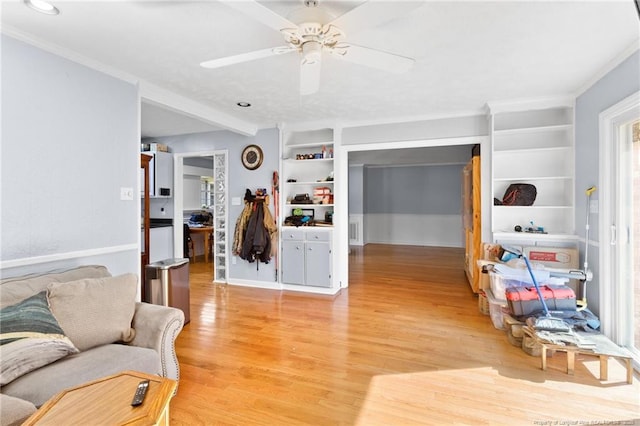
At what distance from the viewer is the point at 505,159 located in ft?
12.7

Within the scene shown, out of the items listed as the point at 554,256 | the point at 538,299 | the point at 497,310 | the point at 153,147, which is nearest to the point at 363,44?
the point at 538,299

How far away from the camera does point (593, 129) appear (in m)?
2.99

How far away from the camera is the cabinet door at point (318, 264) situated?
4.47 m

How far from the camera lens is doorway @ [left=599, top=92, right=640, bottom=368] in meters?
2.55

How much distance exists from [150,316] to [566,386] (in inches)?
114

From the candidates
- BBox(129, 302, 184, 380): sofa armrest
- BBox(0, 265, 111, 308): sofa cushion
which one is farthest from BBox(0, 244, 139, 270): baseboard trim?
BBox(129, 302, 184, 380): sofa armrest

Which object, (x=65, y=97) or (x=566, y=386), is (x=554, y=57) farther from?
(x=65, y=97)

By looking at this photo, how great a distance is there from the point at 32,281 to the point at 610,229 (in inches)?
172

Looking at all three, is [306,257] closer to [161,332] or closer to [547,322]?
[161,332]

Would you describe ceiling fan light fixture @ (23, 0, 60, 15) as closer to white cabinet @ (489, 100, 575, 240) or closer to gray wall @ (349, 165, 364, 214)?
white cabinet @ (489, 100, 575, 240)

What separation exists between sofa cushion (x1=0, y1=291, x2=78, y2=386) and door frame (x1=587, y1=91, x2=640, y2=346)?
13.0 ft

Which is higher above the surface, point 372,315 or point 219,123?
point 219,123

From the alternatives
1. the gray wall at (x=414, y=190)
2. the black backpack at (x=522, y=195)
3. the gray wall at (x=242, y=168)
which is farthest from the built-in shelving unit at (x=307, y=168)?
the gray wall at (x=414, y=190)

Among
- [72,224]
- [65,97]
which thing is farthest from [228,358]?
[65,97]
